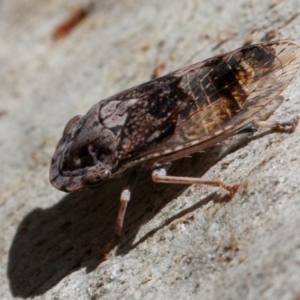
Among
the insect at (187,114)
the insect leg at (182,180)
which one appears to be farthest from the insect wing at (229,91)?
the insect leg at (182,180)

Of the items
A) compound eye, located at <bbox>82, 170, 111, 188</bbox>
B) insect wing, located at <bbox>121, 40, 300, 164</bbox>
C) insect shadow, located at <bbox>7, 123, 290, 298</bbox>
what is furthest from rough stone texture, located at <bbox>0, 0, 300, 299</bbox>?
compound eye, located at <bbox>82, 170, 111, 188</bbox>

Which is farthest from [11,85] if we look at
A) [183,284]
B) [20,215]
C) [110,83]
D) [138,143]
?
[183,284]

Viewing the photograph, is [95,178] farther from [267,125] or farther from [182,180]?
[267,125]

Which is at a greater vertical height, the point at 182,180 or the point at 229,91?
the point at 229,91

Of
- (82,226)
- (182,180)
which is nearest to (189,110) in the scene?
(182,180)

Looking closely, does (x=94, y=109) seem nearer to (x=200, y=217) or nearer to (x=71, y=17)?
(x=200, y=217)
